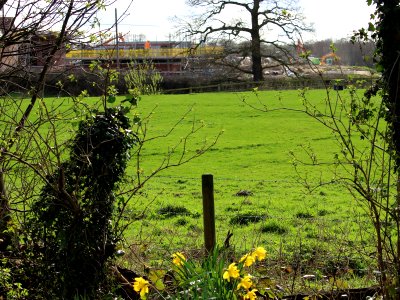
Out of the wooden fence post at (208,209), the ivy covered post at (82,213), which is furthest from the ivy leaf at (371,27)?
the wooden fence post at (208,209)

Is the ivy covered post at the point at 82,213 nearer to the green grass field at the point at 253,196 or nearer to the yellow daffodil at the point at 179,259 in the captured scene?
the green grass field at the point at 253,196

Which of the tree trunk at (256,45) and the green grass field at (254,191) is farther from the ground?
the tree trunk at (256,45)

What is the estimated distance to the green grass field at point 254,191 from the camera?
29.0 ft

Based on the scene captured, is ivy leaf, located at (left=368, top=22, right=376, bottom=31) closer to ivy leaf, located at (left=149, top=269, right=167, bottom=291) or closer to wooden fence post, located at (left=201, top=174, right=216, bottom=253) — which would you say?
ivy leaf, located at (left=149, top=269, right=167, bottom=291)

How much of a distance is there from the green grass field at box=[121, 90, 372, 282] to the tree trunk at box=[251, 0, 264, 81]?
428 inches

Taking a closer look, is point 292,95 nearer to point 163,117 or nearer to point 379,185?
point 163,117

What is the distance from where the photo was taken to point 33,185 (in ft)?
21.1

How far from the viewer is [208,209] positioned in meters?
7.63

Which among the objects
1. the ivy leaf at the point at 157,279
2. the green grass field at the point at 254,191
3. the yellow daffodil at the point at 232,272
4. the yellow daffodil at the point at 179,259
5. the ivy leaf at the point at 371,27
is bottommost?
the green grass field at the point at 254,191

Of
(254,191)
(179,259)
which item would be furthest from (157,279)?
(254,191)

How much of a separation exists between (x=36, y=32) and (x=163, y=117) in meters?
25.4

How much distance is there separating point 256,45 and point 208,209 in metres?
42.3

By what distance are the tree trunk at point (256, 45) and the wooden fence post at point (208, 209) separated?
37712 millimetres

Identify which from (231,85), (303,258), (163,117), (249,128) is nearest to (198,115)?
(163,117)
